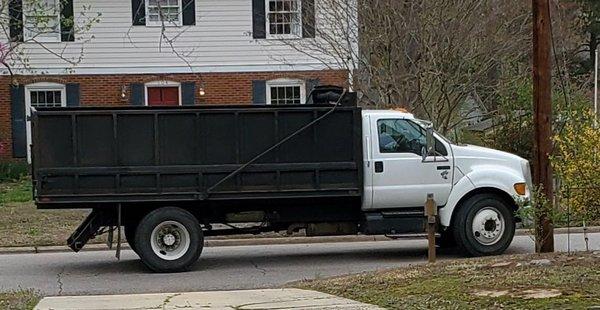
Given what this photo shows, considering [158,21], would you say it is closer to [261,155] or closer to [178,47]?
[178,47]

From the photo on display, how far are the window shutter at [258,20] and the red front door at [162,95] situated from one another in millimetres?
2789

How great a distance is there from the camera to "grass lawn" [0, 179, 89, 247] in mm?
16125

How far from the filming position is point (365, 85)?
2039 cm

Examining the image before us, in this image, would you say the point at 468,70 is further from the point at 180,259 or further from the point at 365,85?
the point at 180,259

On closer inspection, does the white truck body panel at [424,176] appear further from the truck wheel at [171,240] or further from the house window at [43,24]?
the house window at [43,24]

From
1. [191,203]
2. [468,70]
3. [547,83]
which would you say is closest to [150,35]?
[468,70]

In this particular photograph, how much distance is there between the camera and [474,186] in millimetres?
13414

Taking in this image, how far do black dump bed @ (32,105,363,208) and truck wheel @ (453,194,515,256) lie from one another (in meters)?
1.64

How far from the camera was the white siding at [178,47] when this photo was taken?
26.1 meters

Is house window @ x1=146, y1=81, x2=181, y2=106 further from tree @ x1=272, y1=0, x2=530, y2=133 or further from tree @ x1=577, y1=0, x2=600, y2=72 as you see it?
tree @ x1=577, y1=0, x2=600, y2=72

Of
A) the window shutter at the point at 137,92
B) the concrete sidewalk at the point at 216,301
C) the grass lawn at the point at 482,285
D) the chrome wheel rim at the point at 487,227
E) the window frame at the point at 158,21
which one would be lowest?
the concrete sidewalk at the point at 216,301

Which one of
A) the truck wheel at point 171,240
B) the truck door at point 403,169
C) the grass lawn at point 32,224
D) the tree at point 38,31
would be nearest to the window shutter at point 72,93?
the tree at point 38,31

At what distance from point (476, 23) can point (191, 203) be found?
8.96 meters

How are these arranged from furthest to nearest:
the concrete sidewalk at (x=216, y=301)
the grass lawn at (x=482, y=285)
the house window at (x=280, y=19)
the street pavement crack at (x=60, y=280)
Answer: the house window at (x=280, y=19), the street pavement crack at (x=60, y=280), the concrete sidewalk at (x=216, y=301), the grass lawn at (x=482, y=285)
